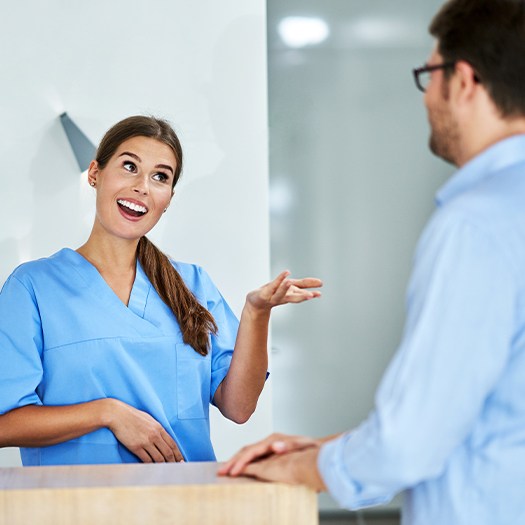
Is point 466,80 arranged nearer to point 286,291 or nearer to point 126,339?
point 286,291

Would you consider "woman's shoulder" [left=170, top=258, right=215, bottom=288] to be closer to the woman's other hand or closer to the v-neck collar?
the v-neck collar

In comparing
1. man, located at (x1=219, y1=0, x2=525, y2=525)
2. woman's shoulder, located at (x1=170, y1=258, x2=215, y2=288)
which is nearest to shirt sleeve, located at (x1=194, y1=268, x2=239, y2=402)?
woman's shoulder, located at (x1=170, y1=258, x2=215, y2=288)

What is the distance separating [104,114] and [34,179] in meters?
0.29

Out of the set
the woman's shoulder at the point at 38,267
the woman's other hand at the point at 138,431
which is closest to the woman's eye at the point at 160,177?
the woman's shoulder at the point at 38,267

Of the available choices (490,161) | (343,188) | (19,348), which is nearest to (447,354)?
(490,161)

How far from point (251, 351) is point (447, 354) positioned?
0.95m

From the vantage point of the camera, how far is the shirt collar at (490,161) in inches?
36.7

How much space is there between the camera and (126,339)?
1714 millimetres

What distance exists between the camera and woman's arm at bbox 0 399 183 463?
62.8 inches

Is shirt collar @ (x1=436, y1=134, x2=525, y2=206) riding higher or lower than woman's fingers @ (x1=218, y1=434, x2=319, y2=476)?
higher

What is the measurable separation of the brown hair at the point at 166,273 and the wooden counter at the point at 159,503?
72cm

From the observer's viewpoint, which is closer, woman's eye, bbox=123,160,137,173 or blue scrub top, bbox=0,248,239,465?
blue scrub top, bbox=0,248,239,465

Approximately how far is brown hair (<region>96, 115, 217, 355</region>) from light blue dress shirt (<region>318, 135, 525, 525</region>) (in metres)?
0.90

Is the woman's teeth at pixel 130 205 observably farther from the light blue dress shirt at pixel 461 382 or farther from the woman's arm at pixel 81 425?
the light blue dress shirt at pixel 461 382
